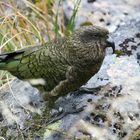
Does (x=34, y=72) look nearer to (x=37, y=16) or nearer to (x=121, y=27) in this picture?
(x=121, y=27)

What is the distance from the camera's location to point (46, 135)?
4.77 metres

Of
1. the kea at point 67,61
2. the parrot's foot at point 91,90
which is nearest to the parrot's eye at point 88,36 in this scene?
the kea at point 67,61

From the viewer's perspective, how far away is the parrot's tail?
5.17 metres

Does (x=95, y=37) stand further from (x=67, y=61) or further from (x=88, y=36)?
(x=67, y=61)

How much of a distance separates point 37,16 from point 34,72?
269 cm

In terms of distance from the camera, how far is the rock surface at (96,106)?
463cm

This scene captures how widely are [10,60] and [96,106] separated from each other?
101 centimetres

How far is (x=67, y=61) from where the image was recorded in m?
4.81

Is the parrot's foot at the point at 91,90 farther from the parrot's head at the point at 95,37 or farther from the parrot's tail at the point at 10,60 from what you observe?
the parrot's tail at the point at 10,60

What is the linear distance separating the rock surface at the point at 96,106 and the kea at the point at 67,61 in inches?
8.9

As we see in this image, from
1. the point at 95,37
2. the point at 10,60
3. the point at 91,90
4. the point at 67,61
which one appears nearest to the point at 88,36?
the point at 95,37

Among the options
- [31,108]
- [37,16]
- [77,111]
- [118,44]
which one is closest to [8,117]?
[31,108]

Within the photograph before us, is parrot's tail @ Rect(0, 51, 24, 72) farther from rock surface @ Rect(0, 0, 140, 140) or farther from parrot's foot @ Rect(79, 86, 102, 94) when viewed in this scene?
parrot's foot @ Rect(79, 86, 102, 94)

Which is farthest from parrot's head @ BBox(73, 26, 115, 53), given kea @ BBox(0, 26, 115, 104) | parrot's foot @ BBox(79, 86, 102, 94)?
parrot's foot @ BBox(79, 86, 102, 94)
